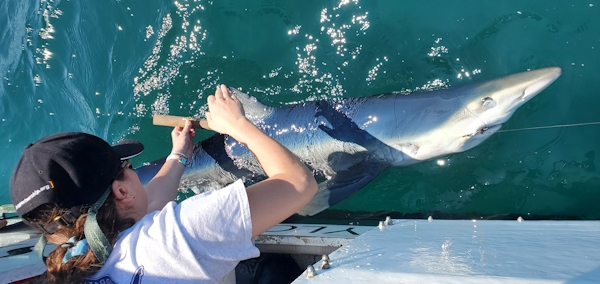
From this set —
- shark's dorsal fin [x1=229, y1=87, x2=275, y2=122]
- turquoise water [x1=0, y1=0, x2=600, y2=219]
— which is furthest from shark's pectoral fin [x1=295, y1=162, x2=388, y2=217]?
shark's dorsal fin [x1=229, y1=87, x2=275, y2=122]

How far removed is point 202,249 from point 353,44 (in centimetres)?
222

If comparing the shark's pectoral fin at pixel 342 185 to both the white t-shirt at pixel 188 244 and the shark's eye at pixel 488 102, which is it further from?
the white t-shirt at pixel 188 244

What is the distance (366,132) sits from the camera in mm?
2289

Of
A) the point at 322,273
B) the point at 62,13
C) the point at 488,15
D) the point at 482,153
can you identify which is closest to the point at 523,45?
the point at 488,15

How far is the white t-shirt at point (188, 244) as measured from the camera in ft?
3.06

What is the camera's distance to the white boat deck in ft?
2.77

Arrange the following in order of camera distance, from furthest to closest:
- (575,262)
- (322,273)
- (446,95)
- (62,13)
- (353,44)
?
(62,13)
(353,44)
(446,95)
(322,273)
(575,262)

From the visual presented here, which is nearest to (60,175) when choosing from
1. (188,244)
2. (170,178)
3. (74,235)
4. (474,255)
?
(74,235)

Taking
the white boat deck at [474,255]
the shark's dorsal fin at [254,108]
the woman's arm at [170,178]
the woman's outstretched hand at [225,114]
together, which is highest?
the shark's dorsal fin at [254,108]

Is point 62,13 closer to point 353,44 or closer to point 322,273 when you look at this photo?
point 353,44

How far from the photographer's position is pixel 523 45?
2.55m

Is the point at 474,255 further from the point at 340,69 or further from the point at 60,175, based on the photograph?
the point at 340,69

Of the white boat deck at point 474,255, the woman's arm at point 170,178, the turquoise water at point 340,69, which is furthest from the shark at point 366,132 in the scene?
the white boat deck at point 474,255

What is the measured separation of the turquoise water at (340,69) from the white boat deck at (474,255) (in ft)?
3.69
